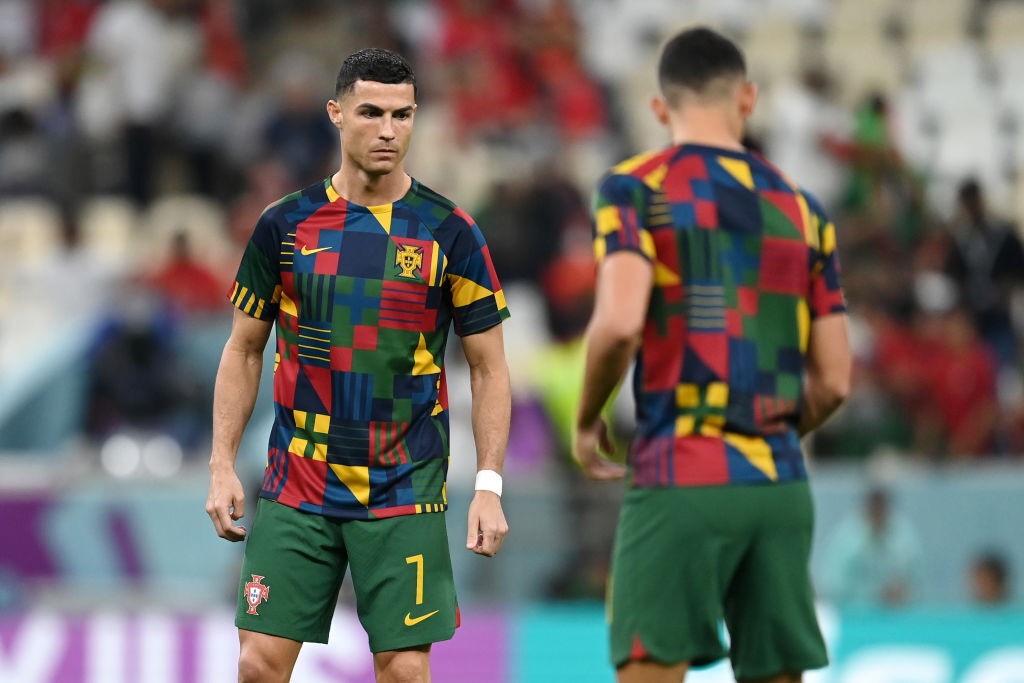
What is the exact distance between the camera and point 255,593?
5.25 m

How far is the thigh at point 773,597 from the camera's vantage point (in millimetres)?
5012

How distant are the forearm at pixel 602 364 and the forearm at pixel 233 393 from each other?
1.05 meters

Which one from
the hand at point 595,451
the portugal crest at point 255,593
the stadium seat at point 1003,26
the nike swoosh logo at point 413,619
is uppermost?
the stadium seat at point 1003,26

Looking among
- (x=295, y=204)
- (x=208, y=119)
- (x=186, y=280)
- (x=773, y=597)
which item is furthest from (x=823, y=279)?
(x=208, y=119)

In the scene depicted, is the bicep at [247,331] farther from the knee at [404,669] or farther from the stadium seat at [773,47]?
the stadium seat at [773,47]

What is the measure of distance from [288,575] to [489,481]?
660 millimetres

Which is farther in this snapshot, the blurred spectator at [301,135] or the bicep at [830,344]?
the blurred spectator at [301,135]

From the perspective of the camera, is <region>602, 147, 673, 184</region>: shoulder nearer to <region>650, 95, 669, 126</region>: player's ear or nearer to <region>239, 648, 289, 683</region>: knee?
<region>650, 95, 669, 126</region>: player's ear

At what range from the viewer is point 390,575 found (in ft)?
17.2

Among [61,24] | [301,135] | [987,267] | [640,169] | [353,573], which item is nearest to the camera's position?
[640,169]

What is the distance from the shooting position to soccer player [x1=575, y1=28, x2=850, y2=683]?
496 cm

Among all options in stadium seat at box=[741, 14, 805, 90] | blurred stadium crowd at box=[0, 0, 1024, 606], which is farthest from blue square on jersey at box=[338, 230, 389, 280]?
stadium seat at box=[741, 14, 805, 90]

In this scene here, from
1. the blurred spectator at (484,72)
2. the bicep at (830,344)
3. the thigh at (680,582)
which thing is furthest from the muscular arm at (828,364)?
the blurred spectator at (484,72)

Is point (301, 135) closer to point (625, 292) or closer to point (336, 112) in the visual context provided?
point (336, 112)
